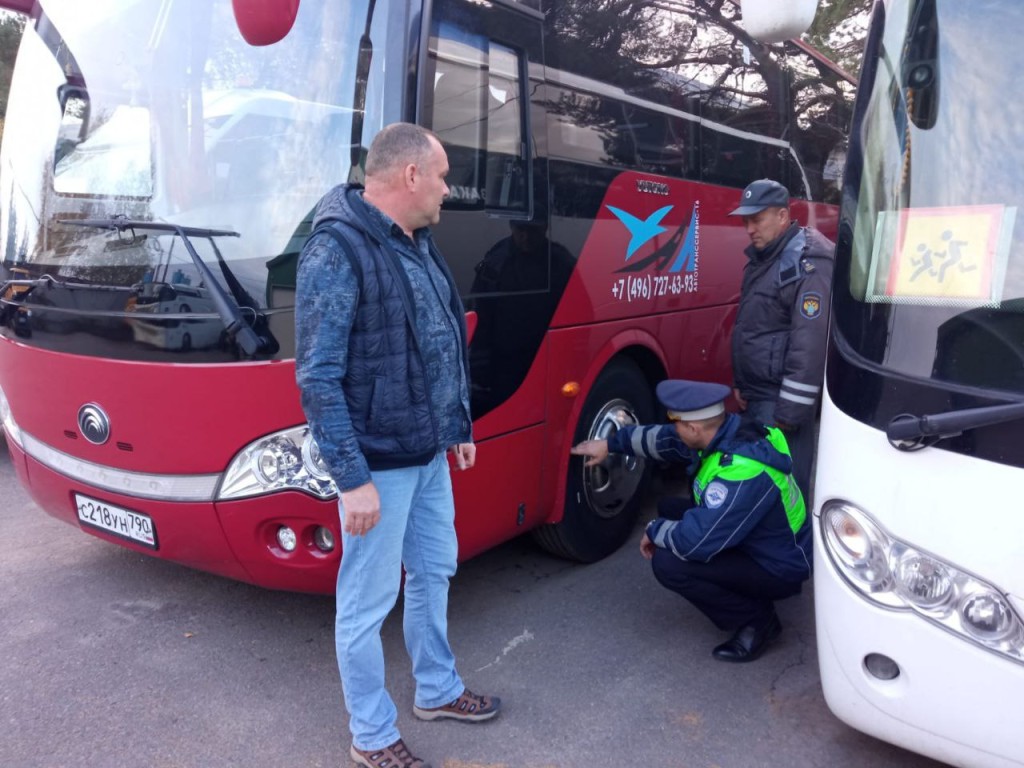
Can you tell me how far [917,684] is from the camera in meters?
2.23

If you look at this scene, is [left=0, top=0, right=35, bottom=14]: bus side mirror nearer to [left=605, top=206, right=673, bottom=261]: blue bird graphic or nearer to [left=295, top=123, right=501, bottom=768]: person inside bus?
[left=295, top=123, right=501, bottom=768]: person inside bus

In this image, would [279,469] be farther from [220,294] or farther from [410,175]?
[410,175]

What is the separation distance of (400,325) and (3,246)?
2185 mm

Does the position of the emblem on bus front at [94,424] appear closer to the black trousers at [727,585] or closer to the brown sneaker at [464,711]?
the brown sneaker at [464,711]

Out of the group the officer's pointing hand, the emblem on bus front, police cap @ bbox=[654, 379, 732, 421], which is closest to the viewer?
the emblem on bus front

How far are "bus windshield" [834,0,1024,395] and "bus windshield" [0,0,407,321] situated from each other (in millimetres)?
1556

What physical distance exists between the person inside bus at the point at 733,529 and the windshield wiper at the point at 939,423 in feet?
3.27

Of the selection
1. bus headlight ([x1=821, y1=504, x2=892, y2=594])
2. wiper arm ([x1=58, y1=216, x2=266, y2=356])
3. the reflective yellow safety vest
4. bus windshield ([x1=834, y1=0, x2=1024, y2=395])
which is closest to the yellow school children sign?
bus windshield ([x1=834, y1=0, x2=1024, y2=395])

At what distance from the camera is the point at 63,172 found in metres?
3.45

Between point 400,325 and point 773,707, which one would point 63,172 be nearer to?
point 400,325

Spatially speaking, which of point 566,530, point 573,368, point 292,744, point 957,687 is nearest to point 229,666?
point 292,744

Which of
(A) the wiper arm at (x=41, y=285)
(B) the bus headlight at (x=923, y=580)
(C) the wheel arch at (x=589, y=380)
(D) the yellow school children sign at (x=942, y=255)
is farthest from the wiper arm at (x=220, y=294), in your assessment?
(B) the bus headlight at (x=923, y=580)

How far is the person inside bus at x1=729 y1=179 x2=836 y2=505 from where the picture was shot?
3.75m

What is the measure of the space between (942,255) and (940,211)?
0.41ft
